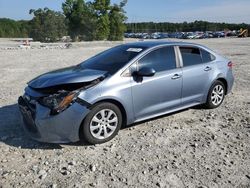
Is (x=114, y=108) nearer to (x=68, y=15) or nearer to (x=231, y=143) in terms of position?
(x=231, y=143)

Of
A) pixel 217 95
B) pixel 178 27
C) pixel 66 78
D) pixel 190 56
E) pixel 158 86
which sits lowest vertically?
pixel 178 27

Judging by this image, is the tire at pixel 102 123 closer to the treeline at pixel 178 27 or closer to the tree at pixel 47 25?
the tree at pixel 47 25

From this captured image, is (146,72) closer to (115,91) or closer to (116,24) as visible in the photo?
(115,91)

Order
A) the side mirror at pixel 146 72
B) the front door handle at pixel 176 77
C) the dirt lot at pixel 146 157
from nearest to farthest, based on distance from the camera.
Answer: the dirt lot at pixel 146 157 < the side mirror at pixel 146 72 < the front door handle at pixel 176 77

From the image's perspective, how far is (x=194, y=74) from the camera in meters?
6.64

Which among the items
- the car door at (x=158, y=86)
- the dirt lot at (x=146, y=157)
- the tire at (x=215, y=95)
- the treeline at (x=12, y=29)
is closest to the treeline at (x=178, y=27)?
the treeline at (x=12, y=29)

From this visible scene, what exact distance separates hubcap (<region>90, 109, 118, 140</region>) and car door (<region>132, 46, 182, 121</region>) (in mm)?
479

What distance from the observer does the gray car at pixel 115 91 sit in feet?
16.5

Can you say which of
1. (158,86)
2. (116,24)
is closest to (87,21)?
(116,24)

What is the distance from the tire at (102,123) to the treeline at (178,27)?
117 metres

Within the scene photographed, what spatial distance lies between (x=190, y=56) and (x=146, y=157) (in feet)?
8.95

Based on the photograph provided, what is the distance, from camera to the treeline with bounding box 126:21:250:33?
124 m

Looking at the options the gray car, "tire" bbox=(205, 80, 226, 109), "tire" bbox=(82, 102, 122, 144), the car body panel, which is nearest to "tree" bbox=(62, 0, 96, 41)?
"tire" bbox=(205, 80, 226, 109)

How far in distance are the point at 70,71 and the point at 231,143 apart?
9.92 ft
